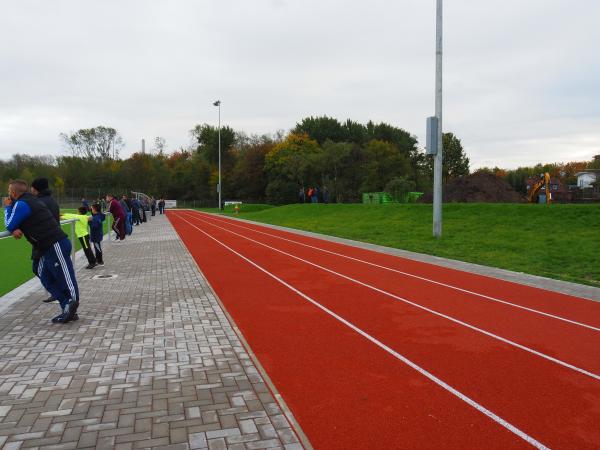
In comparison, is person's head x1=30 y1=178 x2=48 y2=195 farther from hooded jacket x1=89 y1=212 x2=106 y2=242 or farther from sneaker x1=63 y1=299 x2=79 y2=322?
hooded jacket x1=89 y1=212 x2=106 y2=242

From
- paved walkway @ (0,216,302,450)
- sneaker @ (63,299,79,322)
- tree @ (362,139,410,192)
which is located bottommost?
paved walkway @ (0,216,302,450)

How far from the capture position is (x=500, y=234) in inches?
674

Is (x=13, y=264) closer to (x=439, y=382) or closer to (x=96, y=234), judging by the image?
(x=96, y=234)

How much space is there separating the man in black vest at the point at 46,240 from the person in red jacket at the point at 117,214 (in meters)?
9.87

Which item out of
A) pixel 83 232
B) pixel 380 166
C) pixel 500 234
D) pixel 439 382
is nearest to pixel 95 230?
pixel 83 232

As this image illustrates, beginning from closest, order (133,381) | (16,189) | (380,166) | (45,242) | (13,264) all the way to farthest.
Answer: (133,381) < (16,189) < (45,242) < (13,264) < (380,166)

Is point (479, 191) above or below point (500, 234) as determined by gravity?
above

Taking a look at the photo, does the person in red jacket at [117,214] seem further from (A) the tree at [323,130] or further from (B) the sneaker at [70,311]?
(A) the tree at [323,130]

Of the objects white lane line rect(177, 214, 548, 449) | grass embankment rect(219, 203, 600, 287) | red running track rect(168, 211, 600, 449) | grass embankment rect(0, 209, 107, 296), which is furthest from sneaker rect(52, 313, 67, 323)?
grass embankment rect(219, 203, 600, 287)

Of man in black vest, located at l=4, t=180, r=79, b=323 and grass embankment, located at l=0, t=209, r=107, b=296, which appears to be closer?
man in black vest, located at l=4, t=180, r=79, b=323

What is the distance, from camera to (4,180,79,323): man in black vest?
19.7 ft

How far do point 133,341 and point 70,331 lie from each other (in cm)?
103

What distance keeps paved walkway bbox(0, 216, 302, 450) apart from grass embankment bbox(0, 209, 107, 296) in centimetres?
256

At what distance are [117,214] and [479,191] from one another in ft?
94.9
